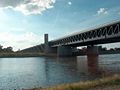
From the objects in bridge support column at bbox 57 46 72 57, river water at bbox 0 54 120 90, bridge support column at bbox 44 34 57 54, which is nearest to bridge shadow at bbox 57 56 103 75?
river water at bbox 0 54 120 90

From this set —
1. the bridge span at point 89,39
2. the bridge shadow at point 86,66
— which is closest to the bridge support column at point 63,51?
the bridge span at point 89,39

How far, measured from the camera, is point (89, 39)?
113m

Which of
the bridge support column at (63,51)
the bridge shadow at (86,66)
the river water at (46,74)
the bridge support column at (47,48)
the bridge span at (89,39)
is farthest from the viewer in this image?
the bridge support column at (47,48)

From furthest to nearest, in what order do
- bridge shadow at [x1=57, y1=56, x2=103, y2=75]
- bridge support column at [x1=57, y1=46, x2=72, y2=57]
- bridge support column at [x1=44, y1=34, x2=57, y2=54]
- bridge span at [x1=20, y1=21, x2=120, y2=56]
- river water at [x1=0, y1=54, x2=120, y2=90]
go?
bridge support column at [x1=44, y1=34, x2=57, y2=54] < bridge support column at [x1=57, y1=46, x2=72, y2=57] < bridge span at [x1=20, y1=21, x2=120, y2=56] < bridge shadow at [x1=57, y1=56, x2=103, y2=75] < river water at [x1=0, y1=54, x2=120, y2=90]

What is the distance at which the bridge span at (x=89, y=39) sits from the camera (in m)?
88.8

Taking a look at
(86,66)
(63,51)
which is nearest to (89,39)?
(86,66)

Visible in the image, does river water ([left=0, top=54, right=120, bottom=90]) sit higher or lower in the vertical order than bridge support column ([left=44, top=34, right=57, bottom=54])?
lower

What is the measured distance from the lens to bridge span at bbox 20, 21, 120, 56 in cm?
8881

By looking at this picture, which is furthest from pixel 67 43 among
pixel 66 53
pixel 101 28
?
pixel 101 28

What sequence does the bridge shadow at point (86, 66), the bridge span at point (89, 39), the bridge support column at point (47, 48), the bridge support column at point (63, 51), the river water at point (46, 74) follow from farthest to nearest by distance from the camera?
1. the bridge support column at point (47, 48)
2. the bridge support column at point (63, 51)
3. the bridge span at point (89, 39)
4. the bridge shadow at point (86, 66)
5. the river water at point (46, 74)

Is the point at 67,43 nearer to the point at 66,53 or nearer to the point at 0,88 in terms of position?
the point at 66,53

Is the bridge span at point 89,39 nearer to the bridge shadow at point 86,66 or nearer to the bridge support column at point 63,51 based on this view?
the bridge support column at point 63,51

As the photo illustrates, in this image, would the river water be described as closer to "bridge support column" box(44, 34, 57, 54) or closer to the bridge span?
→ the bridge span

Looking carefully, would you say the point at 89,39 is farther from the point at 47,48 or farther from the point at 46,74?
the point at 47,48
